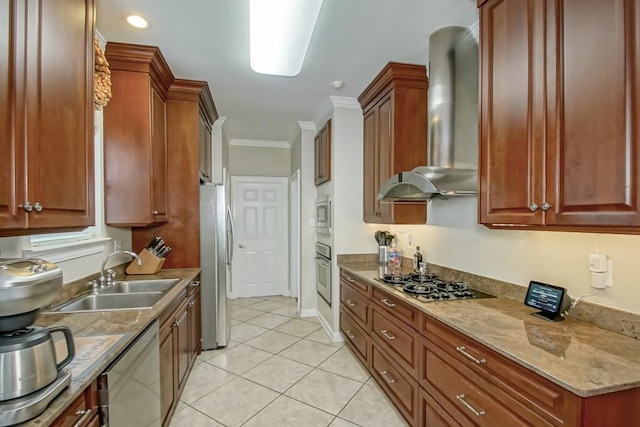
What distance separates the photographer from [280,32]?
6.51 feet

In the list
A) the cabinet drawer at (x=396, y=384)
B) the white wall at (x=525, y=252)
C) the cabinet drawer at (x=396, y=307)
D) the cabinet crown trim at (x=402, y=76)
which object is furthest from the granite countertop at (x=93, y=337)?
the cabinet crown trim at (x=402, y=76)

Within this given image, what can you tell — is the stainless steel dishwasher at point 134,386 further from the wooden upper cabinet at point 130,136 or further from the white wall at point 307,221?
the white wall at point 307,221

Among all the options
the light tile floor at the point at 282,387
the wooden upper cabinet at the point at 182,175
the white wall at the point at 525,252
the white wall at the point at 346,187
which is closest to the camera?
the white wall at the point at 525,252

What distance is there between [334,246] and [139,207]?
75.9 inches

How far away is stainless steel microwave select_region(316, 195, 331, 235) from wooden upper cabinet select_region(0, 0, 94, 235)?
241 cm

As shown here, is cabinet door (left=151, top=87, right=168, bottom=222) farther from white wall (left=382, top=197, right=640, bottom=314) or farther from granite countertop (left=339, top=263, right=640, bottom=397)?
white wall (left=382, top=197, right=640, bottom=314)

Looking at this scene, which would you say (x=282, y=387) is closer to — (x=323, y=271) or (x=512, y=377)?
(x=323, y=271)

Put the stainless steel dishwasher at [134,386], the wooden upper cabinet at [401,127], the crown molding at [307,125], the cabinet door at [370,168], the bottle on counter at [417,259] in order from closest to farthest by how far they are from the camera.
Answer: the stainless steel dishwasher at [134,386] → the wooden upper cabinet at [401,127] → the bottle on counter at [417,259] → the cabinet door at [370,168] → the crown molding at [307,125]

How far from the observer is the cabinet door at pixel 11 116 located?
105 centimetres

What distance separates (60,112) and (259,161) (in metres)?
4.06

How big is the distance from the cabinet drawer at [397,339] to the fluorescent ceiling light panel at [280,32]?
1.96 meters

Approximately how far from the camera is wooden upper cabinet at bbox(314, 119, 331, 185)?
3.64 metres

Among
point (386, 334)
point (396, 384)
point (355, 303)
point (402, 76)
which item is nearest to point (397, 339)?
point (386, 334)

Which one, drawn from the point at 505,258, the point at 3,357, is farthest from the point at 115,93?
the point at 505,258
